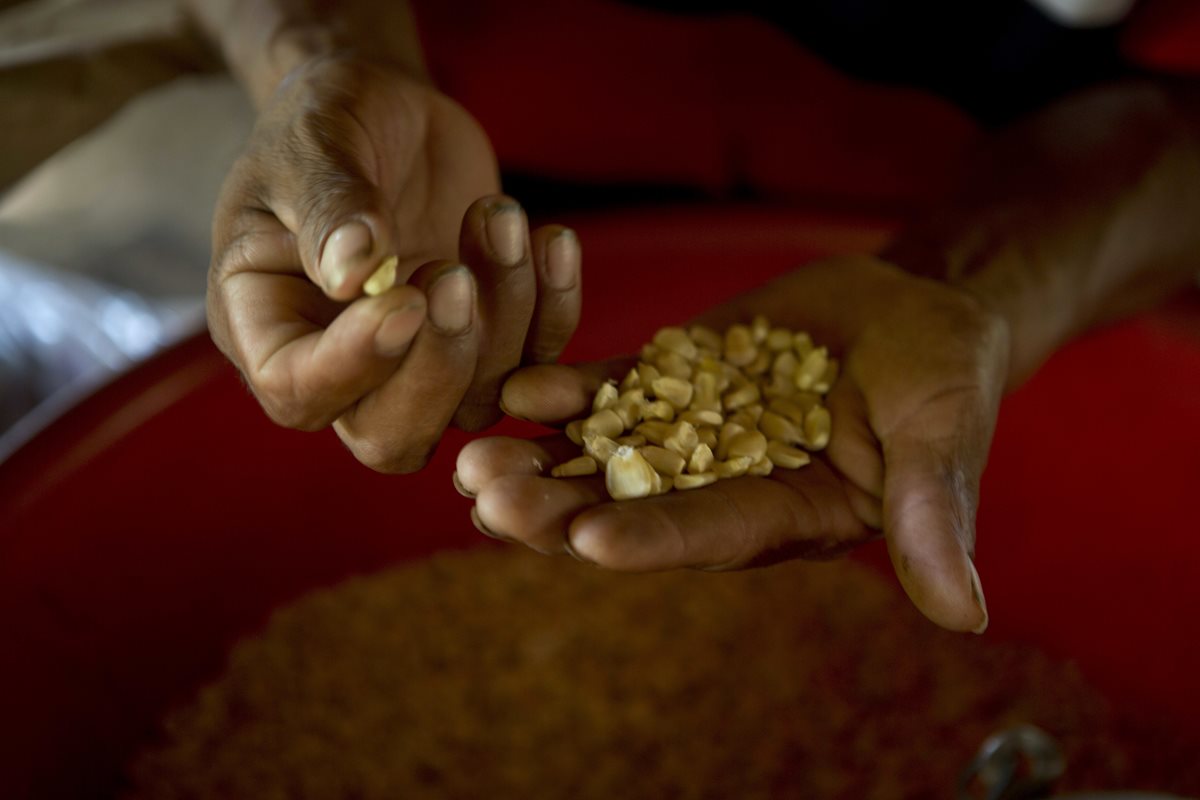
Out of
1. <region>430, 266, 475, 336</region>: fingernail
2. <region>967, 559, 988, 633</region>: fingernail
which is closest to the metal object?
<region>967, 559, 988, 633</region>: fingernail

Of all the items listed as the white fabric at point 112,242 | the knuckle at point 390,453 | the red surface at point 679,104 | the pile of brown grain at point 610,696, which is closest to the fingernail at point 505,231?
the knuckle at point 390,453

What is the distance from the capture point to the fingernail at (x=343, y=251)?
48 centimetres

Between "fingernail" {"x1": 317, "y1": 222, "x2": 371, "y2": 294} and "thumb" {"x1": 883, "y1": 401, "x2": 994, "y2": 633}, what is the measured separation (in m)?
0.32

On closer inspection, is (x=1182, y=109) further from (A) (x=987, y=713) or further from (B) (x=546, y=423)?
(B) (x=546, y=423)

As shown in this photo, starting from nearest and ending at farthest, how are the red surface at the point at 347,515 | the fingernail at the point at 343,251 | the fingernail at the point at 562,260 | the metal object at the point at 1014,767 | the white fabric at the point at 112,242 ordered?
the fingernail at the point at 343,251
the fingernail at the point at 562,260
the metal object at the point at 1014,767
the red surface at the point at 347,515
the white fabric at the point at 112,242

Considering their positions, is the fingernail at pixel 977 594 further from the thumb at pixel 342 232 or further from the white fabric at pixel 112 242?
the white fabric at pixel 112 242

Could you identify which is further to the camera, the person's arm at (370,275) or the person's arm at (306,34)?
the person's arm at (306,34)

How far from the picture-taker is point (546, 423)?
643 mm

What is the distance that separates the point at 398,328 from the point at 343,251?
44 mm

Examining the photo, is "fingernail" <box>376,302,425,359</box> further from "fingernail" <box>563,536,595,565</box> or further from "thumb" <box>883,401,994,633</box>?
"thumb" <box>883,401,994,633</box>

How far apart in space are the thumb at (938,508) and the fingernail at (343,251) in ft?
1.05

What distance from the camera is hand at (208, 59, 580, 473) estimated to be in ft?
1.63

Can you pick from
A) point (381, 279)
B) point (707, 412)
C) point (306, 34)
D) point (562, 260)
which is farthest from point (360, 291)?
point (306, 34)

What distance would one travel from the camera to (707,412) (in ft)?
2.17
